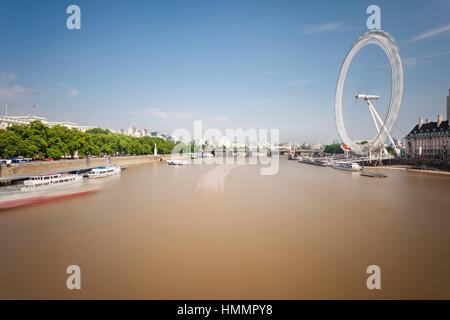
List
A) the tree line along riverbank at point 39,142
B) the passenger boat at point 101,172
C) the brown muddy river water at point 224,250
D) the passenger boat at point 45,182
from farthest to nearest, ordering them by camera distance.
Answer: the passenger boat at point 101,172, the tree line along riverbank at point 39,142, the passenger boat at point 45,182, the brown muddy river water at point 224,250

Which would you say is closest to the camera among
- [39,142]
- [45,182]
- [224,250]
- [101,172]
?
[224,250]

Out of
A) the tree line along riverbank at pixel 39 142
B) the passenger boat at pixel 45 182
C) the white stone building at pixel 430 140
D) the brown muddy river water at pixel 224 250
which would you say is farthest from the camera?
the white stone building at pixel 430 140

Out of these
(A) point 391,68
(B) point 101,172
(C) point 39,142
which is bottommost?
(B) point 101,172

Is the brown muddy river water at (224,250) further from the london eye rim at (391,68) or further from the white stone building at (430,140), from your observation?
the white stone building at (430,140)

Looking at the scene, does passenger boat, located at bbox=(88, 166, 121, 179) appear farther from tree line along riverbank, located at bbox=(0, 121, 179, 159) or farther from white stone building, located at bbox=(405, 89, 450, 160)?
white stone building, located at bbox=(405, 89, 450, 160)

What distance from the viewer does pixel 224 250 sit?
7375mm

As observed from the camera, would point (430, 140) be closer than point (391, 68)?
No

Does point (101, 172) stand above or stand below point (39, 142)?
below

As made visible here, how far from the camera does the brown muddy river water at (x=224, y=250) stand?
5.37 m

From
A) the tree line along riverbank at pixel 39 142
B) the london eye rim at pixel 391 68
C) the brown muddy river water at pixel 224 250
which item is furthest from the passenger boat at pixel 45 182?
the london eye rim at pixel 391 68

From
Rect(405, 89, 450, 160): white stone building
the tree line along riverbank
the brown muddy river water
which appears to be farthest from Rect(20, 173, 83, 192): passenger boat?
Rect(405, 89, 450, 160): white stone building

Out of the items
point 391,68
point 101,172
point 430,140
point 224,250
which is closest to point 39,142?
point 101,172

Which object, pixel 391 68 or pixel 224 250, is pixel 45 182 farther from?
pixel 391 68

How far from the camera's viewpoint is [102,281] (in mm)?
5605
